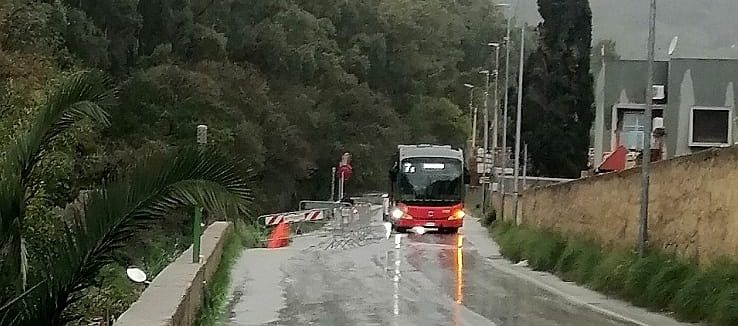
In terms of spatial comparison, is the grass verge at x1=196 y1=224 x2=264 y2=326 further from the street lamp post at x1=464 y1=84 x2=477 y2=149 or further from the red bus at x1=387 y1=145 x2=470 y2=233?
the street lamp post at x1=464 y1=84 x2=477 y2=149

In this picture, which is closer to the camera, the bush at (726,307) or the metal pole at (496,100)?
the bush at (726,307)

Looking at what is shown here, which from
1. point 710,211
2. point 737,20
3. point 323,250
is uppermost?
point 737,20

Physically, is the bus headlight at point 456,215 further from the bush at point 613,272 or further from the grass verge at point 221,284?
the bush at point 613,272

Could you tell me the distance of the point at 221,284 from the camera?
67.9 ft

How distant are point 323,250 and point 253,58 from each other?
3167 centimetres

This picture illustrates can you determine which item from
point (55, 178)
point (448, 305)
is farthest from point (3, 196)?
point (448, 305)

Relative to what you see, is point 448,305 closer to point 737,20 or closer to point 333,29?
point 737,20

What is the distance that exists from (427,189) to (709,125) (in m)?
17.4

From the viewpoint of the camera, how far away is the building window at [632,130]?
54866mm

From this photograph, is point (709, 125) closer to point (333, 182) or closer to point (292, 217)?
point (292, 217)

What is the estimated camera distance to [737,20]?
53844 millimetres

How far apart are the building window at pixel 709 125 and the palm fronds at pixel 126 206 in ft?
158

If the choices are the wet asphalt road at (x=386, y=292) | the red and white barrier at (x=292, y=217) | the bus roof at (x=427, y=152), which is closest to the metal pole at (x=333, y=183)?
the red and white barrier at (x=292, y=217)

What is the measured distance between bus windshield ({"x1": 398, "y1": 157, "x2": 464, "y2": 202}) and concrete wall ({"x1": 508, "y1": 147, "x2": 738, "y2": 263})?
15.0m
